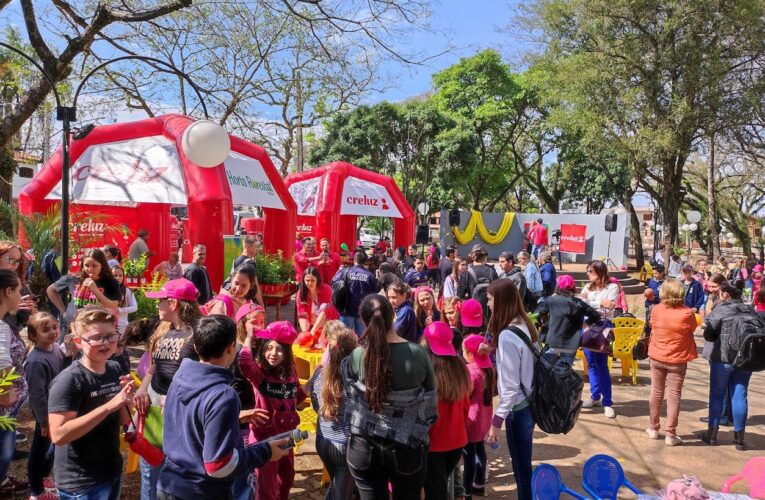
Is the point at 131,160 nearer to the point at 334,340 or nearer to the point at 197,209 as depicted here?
the point at 197,209

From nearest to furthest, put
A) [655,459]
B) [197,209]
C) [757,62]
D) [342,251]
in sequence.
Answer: [655,459] → [197,209] → [342,251] → [757,62]

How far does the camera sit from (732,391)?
5.22m

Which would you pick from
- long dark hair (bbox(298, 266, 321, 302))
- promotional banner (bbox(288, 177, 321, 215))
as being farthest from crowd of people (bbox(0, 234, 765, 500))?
promotional banner (bbox(288, 177, 321, 215))

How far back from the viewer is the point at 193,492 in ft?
7.31

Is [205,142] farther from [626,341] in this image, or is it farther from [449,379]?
[626,341]

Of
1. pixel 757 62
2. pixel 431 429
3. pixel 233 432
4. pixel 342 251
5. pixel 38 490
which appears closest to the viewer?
pixel 233 432

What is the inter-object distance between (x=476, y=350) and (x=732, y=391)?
322cm

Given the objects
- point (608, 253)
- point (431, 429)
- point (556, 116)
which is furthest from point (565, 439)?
point (608, 253)

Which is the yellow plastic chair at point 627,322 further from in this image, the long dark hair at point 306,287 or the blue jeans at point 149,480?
the blue jeans at point 149,480

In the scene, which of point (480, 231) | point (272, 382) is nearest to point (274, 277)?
point (272, 382)

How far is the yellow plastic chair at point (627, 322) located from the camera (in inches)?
283

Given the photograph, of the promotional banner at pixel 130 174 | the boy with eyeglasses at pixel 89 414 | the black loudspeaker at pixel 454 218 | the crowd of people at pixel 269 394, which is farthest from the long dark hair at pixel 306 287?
the black loudspeaker at pixel 454 218

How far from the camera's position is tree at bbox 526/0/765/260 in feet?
55.5

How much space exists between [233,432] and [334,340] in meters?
1.05
